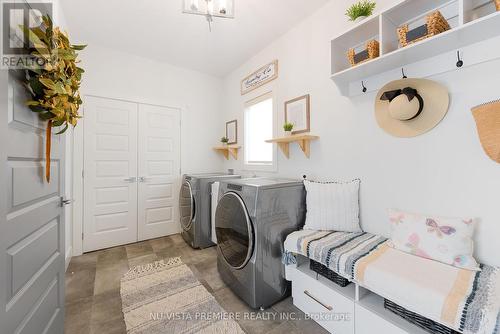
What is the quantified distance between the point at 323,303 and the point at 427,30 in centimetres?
182

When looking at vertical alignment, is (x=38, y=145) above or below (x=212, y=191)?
above

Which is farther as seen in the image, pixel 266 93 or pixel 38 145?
pixel 266 93

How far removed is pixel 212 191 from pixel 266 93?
1.47 m

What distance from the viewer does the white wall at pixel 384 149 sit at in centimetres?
119

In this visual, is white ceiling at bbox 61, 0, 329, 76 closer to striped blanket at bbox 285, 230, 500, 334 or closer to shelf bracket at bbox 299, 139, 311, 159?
shelf bracket at bbox 299, 139, 311, 159

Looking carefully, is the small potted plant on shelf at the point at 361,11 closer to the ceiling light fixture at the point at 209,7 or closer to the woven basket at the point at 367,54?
the woven basket at the point at 367,54

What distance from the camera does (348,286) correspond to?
1.40 m

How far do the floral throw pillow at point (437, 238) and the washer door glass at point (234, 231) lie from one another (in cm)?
100

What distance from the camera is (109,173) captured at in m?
2.79

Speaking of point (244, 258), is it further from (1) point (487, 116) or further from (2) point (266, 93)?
(2) point (266, 93)

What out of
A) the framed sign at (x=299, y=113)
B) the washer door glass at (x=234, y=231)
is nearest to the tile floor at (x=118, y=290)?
the washer door glass at (x=234, y=231)

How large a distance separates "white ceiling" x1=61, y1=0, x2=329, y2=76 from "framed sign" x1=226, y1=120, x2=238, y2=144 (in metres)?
0.94

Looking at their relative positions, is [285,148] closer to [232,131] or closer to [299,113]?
[299,113]

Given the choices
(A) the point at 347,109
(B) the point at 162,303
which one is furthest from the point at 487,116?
(B) the point at 162,303
